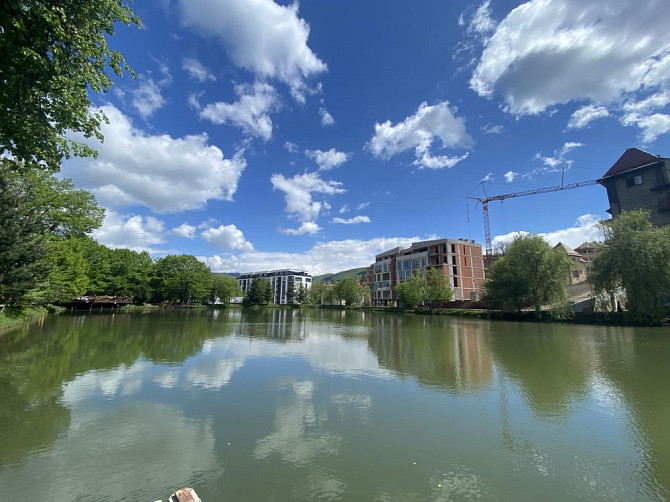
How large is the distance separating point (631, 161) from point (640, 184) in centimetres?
451

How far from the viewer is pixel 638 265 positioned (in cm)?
3122

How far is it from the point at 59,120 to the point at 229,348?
1356cm

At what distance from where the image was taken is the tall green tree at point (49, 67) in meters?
7.73

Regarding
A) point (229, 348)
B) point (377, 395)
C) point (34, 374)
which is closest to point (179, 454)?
point (377, 395)

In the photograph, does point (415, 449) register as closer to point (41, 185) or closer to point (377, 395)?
point (377, 395)

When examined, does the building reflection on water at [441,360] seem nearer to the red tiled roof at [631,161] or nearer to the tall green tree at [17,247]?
the tall green tree at [17,247]

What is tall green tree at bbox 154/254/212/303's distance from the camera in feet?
254

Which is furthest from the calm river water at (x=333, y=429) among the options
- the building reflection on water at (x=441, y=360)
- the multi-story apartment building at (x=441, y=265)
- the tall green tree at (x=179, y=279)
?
the tall green tree at (x=179, y=279)

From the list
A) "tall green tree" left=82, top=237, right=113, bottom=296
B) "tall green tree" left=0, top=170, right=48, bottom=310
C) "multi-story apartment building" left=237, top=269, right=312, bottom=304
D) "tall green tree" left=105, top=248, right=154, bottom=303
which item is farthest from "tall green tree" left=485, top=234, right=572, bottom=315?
"multi-story apartment building" left=237, top=269, right=312, bottom=304

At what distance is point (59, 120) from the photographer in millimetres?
9352

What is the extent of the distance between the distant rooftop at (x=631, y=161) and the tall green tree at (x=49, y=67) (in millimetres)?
64848

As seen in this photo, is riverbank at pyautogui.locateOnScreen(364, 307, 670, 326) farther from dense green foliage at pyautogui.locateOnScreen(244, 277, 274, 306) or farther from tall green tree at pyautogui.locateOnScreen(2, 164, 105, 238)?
dense green foliage at pyautogui.locateOnScreen(244, 277, 274, 306)

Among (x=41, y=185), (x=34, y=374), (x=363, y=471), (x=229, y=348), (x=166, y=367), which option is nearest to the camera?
(x=363, y=471)

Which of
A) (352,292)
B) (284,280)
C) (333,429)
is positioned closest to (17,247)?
(333,429)
